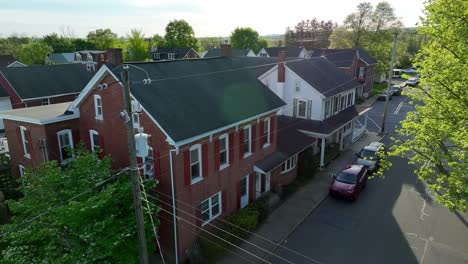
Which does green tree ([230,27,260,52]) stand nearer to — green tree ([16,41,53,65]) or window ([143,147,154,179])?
green tree ([16,41,53,65])

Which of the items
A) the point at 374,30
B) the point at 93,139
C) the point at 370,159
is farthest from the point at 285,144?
the point at 374,30

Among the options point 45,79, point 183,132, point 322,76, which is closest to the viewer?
point 183,132

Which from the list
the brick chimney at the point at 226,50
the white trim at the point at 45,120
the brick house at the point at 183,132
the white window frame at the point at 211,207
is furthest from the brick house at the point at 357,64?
the white trim at the point at 45,120

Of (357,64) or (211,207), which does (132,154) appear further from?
(357,64)

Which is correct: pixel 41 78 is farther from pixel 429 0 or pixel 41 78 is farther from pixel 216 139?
pixel 429 0

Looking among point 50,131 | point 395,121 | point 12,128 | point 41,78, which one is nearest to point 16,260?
point 50,131

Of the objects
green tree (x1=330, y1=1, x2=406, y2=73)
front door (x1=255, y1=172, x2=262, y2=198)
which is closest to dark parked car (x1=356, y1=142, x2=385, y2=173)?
front door (x1=255, y1=172, x2=262, y2=198)

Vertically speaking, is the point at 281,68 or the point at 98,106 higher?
the point at 281,68
